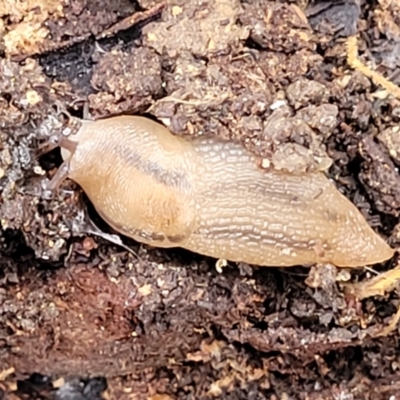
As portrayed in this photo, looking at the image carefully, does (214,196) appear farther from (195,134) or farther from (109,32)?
(109,32)

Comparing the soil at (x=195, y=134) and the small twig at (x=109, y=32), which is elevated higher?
the small twig at (x=109, y=32)

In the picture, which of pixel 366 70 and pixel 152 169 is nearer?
pixel 152 169

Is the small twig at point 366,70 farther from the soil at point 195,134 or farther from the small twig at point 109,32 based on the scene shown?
the small twig at point 109,32

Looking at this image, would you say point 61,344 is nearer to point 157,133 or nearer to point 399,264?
point 157,133

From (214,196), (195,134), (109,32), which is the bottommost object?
(214,196)

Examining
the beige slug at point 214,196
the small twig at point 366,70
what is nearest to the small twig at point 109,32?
the beige slug at point 214,196

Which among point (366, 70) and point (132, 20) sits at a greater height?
point (132, 20)

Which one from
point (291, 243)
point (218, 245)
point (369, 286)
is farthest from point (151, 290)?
point (369, 286)

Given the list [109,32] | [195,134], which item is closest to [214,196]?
[195,134]
